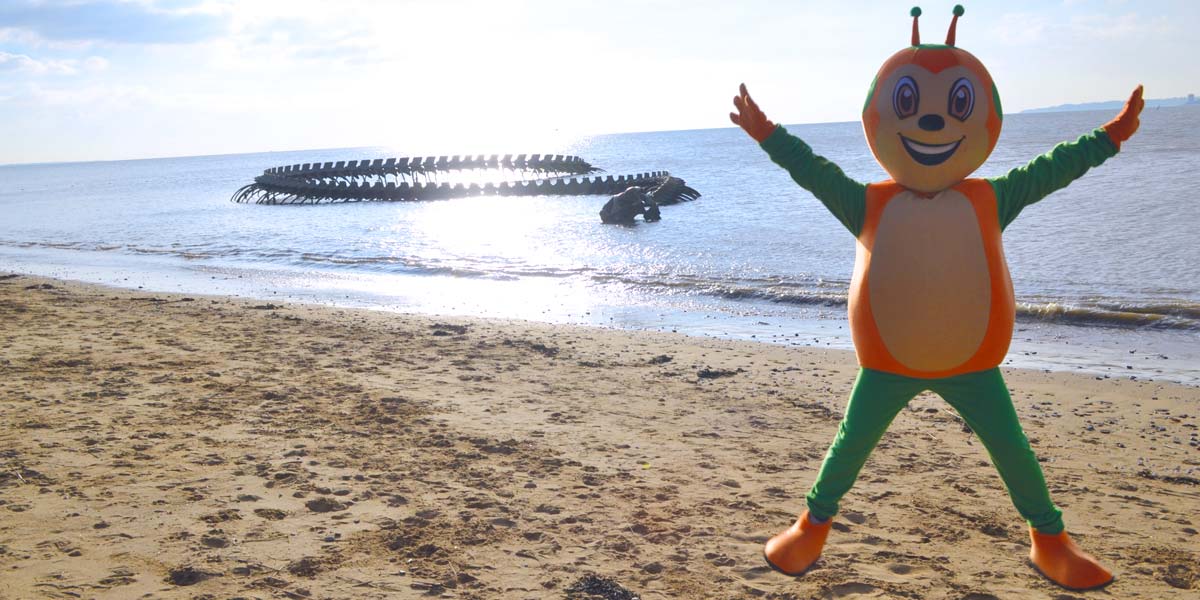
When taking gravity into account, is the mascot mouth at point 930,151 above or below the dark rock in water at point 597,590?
above

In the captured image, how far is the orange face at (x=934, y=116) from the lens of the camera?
3438 mm

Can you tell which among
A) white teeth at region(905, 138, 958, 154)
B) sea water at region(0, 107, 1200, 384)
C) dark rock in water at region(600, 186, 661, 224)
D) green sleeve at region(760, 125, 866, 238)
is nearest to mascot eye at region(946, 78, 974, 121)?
white teeth at region(905, 138, 958, 154)

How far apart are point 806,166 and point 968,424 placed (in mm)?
1225

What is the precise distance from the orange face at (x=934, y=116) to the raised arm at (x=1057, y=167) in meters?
0.17

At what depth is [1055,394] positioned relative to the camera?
24.4 ft

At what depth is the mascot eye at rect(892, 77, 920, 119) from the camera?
3.46 meters

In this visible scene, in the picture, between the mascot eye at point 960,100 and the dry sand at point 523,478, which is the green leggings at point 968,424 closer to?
the dry sand at point 523,478

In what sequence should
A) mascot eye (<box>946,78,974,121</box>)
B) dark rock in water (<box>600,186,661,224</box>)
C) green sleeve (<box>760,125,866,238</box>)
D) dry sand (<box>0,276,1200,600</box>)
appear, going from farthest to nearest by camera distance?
dark rock in water (<box>600,186,661,224</box>)
dry sand (<box>0,276,1200,600</box>)
green sleeve (<box>760,125,866,238</box>)
mascot eye (<box>946,78,974,121</box>)

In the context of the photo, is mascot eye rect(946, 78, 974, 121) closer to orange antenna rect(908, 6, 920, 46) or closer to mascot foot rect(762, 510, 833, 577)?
orange antenna rect(908, 6, 920, 46)

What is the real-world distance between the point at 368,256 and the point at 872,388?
61.6 feet

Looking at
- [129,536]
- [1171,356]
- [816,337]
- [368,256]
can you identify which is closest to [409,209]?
[368,256]

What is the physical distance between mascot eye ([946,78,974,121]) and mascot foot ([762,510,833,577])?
171 centimetres

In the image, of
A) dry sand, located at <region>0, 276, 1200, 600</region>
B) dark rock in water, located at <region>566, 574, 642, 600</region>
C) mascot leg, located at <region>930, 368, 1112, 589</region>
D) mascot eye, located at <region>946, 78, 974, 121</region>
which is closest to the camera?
mascot eye, located at <region>946, 78, 974, 121</region>

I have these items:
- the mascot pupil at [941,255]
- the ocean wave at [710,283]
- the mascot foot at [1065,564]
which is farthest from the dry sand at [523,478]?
the ocean wave at [710,283]
